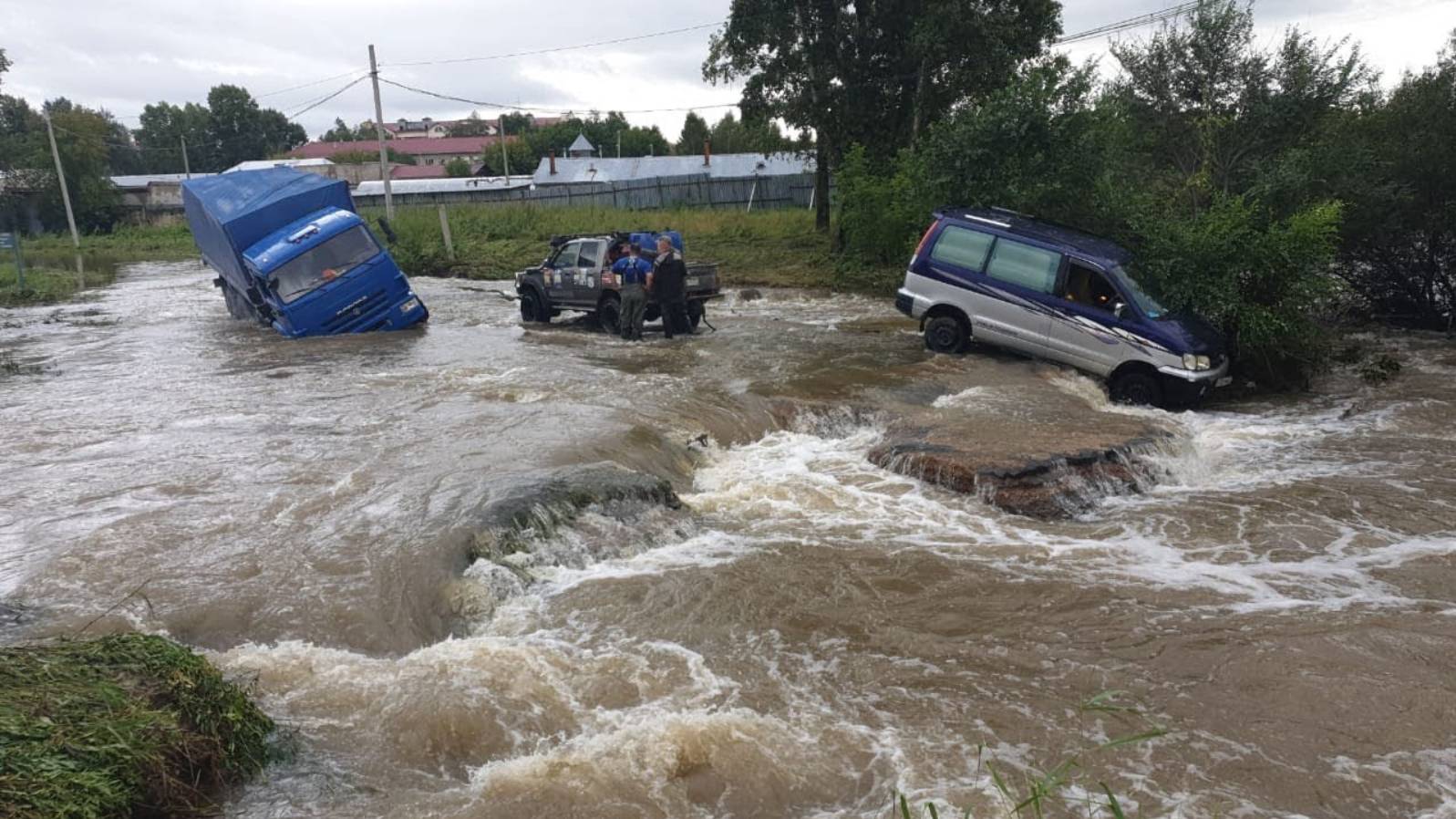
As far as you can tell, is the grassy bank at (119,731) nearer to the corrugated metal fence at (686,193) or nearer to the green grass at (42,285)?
the green grass at (42,285)

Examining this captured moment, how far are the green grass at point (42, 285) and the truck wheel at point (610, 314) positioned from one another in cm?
1773

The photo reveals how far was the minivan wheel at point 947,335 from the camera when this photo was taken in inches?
482

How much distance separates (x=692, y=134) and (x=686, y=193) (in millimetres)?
49064

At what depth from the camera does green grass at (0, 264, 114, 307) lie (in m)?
24.1

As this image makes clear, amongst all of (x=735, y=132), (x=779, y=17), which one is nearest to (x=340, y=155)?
(x=735, y=132)

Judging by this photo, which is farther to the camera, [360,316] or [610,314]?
[360,316]

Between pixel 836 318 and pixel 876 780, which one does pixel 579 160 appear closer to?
pixel 836 318

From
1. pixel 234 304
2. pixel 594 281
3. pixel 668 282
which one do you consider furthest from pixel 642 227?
pixel 668 282

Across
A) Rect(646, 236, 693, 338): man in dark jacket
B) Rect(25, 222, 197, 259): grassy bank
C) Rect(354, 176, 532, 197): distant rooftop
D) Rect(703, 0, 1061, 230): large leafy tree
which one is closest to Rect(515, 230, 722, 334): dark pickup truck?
Rect(646, 236, 693, 338): man in dark jacket

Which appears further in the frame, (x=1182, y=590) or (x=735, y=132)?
(x=735, y=132)

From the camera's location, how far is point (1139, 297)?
10633 millimetres

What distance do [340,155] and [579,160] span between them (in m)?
41.7

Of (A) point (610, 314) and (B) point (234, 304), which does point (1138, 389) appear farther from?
(B) point (234, 304)

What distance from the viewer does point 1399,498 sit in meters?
7.51
